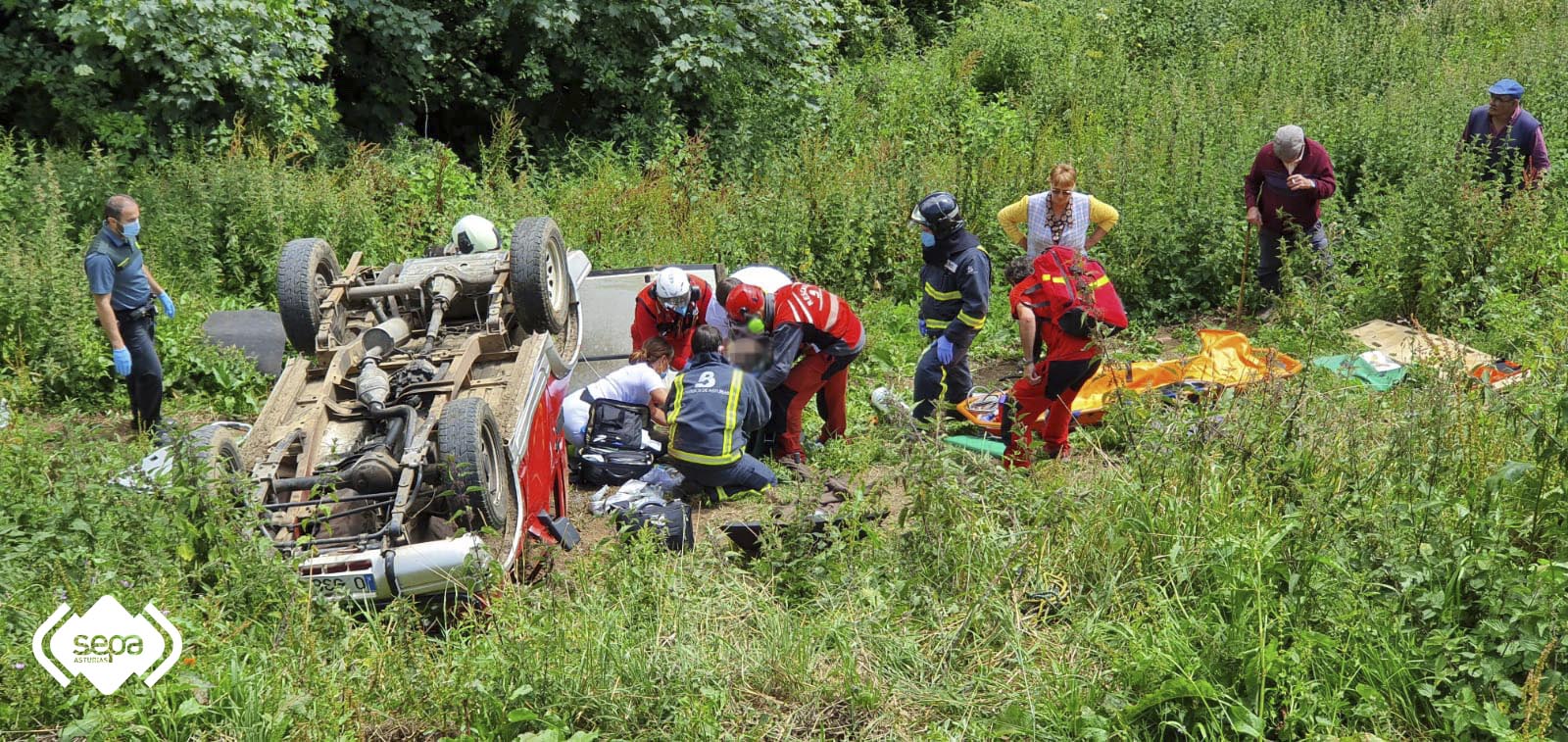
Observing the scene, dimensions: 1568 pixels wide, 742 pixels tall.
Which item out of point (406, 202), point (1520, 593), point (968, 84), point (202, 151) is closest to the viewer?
point (1520, 593)

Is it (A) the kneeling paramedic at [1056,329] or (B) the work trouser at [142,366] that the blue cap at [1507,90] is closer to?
(A) the kneeling paramedic at [1056,329]

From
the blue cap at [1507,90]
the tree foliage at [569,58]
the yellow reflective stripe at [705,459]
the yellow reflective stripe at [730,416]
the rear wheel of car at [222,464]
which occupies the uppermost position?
the tree foliage at [569,58]

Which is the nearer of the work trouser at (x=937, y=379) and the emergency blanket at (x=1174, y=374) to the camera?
the emergency blanket at (x=1174, y=374)

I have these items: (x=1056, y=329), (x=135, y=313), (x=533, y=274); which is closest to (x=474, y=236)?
(x=533, y=274)

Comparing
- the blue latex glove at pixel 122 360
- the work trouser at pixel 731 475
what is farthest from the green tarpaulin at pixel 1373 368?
the blue latex glove at pixel 122 360

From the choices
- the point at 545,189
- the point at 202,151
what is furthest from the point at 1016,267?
the point at 202,151

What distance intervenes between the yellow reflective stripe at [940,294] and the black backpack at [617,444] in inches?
75.3

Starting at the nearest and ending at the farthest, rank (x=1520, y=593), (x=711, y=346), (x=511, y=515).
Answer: (x=1520, y=593)
(x=511, y=515)
(x=711, y=346)

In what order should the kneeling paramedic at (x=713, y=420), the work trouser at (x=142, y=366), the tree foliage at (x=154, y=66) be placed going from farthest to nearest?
the tree foliage at (x=154, y=66)
the work trouser at (x=142, y=366)
the kneeling paramedic at (x=713, y=420)

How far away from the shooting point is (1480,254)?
26.2 ft

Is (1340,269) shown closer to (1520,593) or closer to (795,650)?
(1520,593)

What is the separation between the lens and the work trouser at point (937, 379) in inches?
290

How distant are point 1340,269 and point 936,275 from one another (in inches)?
123

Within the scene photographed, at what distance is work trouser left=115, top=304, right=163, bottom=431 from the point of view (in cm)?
761
